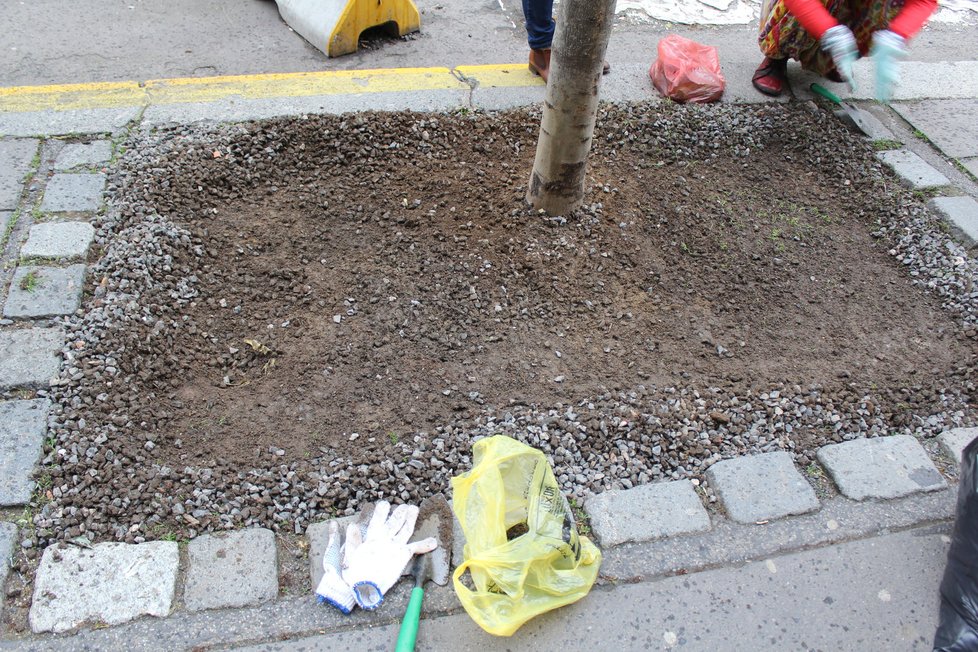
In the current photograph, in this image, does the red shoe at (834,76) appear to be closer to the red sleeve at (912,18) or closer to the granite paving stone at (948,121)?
→ the granite paving stone at (948,121)

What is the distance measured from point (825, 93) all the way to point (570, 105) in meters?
2.25

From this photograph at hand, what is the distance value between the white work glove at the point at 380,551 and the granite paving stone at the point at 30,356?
129cm

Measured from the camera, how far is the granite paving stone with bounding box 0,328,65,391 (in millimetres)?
2465

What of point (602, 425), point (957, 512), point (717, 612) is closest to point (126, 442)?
point (602, 425)

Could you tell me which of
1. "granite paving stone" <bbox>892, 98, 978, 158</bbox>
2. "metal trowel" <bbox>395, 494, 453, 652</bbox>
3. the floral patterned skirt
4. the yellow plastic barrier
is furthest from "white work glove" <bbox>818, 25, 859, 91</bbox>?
"metal trowel" <bbox>395, 494, 453, 652</bbox>

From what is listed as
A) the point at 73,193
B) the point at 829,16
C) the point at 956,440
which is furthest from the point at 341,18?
the point at 956,440

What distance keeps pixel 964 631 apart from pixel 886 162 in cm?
263

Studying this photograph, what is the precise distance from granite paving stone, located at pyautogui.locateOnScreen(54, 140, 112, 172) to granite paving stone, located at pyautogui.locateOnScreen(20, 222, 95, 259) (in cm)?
47

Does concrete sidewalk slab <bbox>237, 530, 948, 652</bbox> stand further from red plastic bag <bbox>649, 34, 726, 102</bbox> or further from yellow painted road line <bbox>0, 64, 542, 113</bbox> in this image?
yellow painted road line <bbox>0, 64, 542, 113</bbox>

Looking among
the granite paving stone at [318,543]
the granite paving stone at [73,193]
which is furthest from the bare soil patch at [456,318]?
the granite paving stone at [73,193]

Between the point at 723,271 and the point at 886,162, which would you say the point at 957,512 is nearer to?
the point at 723,271

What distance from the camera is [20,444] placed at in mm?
2279

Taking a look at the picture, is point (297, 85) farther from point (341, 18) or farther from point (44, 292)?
point (44, 292)

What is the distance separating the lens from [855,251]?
3301 mm
